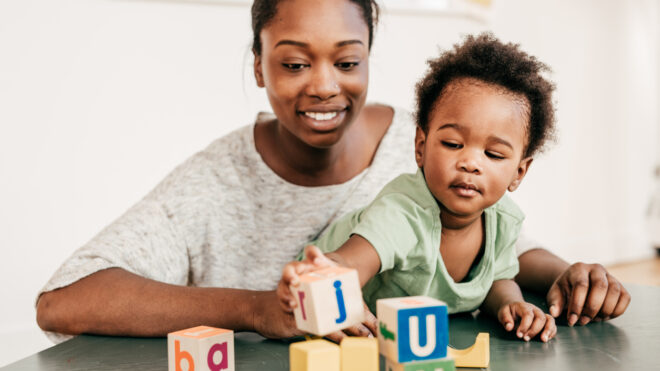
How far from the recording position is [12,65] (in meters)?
2.09

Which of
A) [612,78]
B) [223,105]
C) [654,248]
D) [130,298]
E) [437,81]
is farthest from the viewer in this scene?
[654,248]

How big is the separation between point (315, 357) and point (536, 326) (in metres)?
0.38

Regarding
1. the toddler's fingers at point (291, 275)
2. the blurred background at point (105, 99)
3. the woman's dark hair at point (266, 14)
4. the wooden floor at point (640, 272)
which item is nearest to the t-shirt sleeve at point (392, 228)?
the toddler's fingers at point (291, 275)

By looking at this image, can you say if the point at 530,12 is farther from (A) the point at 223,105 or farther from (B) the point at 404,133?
(B) the point at 404,133

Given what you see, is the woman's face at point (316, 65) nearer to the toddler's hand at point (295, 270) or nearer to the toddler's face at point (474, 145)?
the toddler's face at point (474, 145)

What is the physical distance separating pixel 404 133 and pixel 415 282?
0.47 meters

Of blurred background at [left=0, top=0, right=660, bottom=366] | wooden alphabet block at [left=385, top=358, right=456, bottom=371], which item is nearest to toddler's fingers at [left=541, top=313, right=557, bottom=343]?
wooden alphabet block at [left=385, top=358, right=456, bottom=371]

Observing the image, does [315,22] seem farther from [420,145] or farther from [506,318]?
[506,318]

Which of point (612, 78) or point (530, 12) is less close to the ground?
point (530, 12)

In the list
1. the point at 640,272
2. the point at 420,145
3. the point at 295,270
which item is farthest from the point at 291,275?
the point at 640,272

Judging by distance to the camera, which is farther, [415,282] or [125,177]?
[125,177]

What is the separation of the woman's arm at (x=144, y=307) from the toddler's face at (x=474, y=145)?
31cm

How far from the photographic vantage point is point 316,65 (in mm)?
1076

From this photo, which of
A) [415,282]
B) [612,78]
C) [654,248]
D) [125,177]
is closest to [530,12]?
[612,78]
